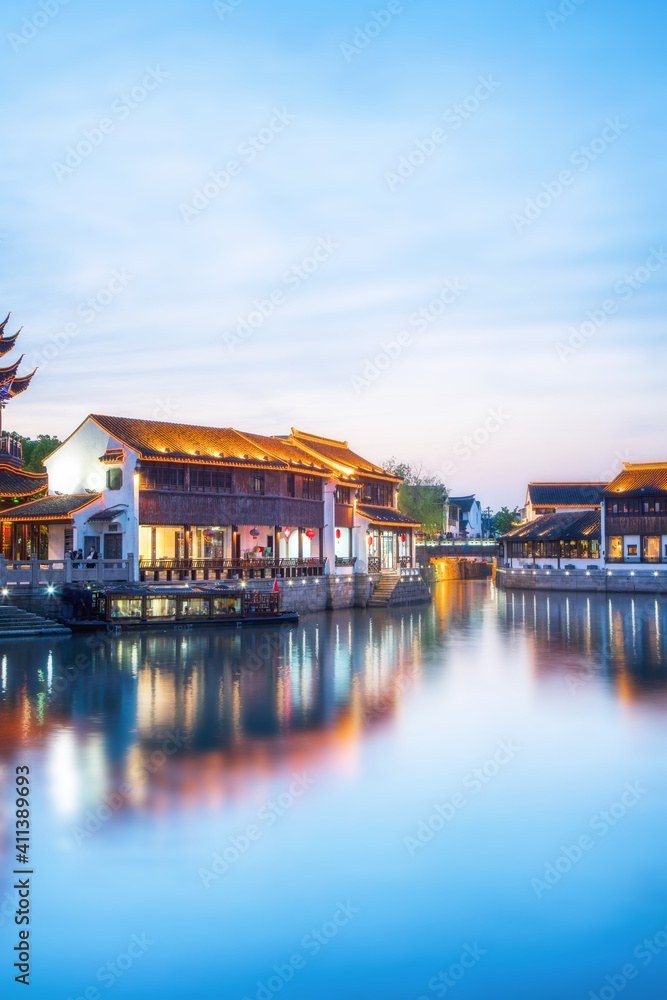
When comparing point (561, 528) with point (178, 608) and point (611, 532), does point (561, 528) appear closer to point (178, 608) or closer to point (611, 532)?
point (611, 532)

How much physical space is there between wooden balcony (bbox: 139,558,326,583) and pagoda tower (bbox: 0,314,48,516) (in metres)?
7.89

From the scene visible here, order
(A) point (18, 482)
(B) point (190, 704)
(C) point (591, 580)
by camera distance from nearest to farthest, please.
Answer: (B) point (190, 704), (A) point (18, 482), (C) point (591, 580)

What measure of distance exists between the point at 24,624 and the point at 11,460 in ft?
42.6

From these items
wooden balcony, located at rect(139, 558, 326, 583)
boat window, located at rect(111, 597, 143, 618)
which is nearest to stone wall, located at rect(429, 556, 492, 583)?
wooden balcony, located at rect(139, 558, 326, 583)

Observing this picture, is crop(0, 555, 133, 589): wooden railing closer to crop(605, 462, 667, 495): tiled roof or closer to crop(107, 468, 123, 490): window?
crop(107, 468, 123, 490): window

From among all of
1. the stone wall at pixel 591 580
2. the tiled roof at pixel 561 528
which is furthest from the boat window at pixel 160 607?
the tiled roof at pixel 561 528

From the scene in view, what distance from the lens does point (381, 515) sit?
56.6 meters

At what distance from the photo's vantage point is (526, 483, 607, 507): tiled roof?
90125mm

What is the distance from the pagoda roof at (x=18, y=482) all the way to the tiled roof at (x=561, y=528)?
145 ft

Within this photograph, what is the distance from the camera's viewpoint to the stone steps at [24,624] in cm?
3172

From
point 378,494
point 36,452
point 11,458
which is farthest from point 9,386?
point 378,494

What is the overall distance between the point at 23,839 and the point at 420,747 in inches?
A: 309

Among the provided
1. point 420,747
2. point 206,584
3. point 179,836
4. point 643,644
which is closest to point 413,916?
point 179,836

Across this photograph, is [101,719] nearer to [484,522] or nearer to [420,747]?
[420,747]
